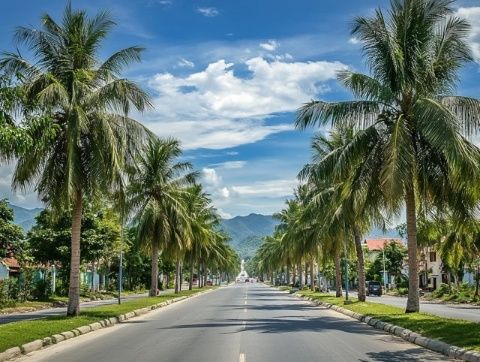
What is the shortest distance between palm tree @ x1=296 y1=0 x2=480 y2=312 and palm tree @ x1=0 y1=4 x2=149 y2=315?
271 inches

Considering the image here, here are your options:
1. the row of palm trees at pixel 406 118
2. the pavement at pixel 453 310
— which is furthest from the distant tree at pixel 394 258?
the row of palm trees at pixel 406 118

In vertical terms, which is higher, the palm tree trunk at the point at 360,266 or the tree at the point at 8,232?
the tree at the point at 8,232

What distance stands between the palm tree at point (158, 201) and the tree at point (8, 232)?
7.59 m

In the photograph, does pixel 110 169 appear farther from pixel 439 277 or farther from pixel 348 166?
pixel 439 277

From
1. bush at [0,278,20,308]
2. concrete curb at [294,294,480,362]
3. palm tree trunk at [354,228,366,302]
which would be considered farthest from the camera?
bush at [0,278,20,308]

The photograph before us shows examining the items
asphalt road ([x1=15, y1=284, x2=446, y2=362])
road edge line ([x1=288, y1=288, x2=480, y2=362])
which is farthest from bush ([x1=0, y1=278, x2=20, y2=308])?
road edge line ([x1=288, y1=288, x2=480, y2=362])

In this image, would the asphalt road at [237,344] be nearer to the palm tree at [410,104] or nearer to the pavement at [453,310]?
the palm tree at [410,104]

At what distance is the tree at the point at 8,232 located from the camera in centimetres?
3756

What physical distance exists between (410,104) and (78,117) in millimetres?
12343

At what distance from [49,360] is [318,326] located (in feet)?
33.5

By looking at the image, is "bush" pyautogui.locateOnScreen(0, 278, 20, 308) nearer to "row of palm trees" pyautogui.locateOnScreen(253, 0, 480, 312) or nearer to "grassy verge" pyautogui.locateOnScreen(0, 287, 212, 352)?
"grassy verge" pyautogui.locateOnScreen(0, 287, 212, 352)

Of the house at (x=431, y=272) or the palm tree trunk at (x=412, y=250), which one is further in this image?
the house at (x=431, y=272)

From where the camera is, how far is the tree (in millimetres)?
37562

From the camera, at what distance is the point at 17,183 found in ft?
74.1
